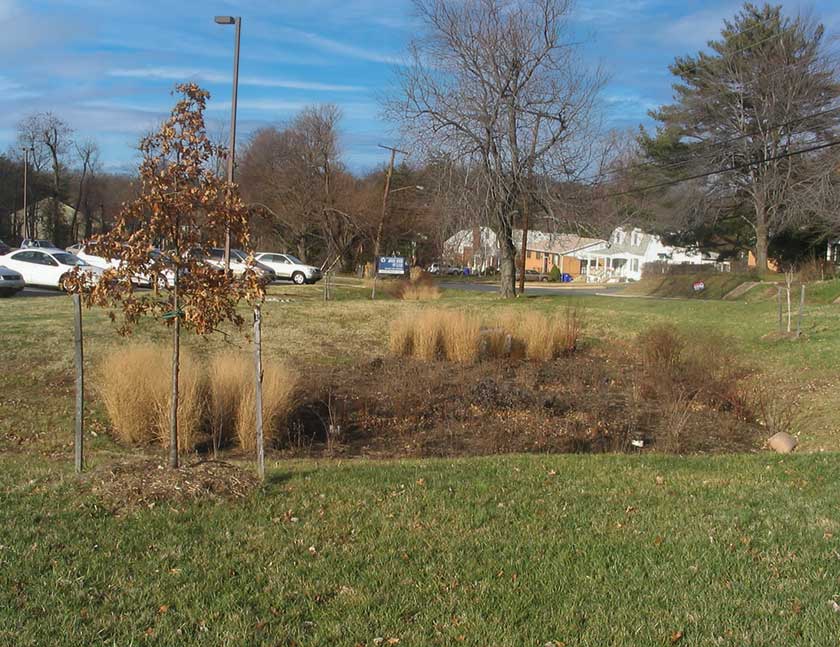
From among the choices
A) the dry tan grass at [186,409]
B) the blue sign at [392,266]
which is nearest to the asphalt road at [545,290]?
the blue sign at [392,266]

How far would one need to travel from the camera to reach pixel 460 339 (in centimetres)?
1672

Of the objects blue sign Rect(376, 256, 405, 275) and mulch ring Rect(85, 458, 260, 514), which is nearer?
mulch ring Rect(85, 458, 260, 514)

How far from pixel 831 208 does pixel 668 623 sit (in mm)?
36267

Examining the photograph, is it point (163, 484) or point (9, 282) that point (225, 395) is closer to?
point (163, 484)

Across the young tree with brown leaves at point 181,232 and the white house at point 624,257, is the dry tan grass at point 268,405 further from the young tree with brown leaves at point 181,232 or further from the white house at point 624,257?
the white house at point 624,257

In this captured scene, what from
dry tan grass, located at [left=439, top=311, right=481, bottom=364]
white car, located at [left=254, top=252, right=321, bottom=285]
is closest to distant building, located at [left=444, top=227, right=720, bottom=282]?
white car, located at [left=254, top=252, right=321, bottom=285]

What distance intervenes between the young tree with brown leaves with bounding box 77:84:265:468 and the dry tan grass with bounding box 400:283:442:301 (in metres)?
21.8

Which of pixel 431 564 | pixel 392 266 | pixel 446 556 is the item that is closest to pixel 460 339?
pixel 446 556

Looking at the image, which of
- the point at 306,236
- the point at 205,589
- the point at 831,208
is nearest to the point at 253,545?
the point at 205,589

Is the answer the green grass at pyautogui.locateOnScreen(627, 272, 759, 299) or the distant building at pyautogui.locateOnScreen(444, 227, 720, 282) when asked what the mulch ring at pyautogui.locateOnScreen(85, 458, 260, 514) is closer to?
the green grass at pyautogui.locateOnScreen(627, 272, 759, 299)

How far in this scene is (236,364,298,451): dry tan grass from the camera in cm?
998

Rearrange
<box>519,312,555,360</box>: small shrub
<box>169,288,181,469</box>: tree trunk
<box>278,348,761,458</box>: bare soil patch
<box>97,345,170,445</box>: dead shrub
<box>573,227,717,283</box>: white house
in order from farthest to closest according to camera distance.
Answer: <box>573,227,717,283</box>: white house, <box>519,312,555,360</box>: small shrub, <box>278,348,761,458</box>: bare soil patch, <box>97,345,170,445</box>: dead shrub, <box>169,288,181,469</box>: tree trunk

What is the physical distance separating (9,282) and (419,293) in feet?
42.7

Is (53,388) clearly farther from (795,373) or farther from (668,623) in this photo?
(795,373)
